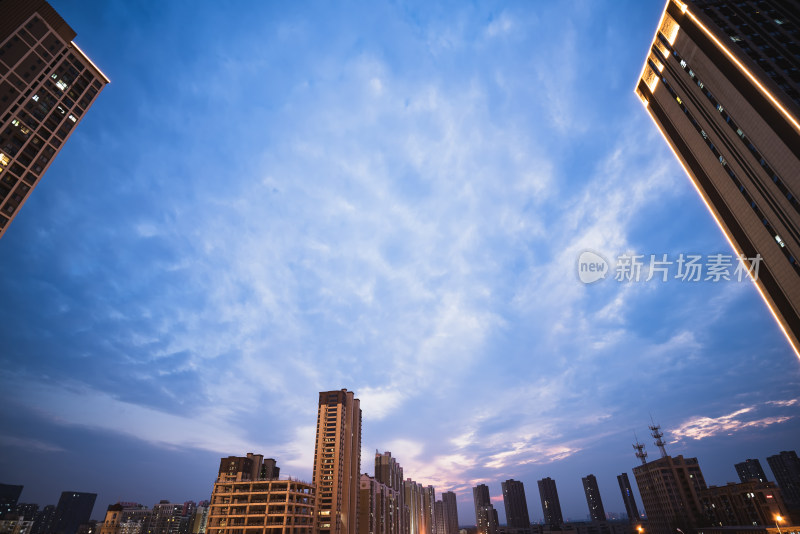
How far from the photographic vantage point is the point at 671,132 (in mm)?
55719

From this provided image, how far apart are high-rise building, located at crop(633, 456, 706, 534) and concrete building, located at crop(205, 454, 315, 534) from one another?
399 ft

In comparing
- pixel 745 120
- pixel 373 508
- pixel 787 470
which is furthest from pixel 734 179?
pixel 787 470

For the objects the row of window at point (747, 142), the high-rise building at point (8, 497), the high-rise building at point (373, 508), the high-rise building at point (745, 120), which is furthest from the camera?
the high-rise building at point (8, 497)

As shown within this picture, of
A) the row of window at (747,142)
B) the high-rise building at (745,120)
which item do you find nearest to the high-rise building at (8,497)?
the high-rise building at (745,120)

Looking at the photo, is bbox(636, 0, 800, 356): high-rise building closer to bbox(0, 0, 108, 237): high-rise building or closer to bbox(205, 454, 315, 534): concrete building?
bbox(0, 0, 108, 237): high-rise building

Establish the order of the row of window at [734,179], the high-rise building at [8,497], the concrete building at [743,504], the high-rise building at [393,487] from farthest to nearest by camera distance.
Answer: the high-rise building at [393,487]
the high-rise building at [8,497]
the concrete building at [743,504]
the row of window at [734,179]

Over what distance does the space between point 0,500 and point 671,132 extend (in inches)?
11671

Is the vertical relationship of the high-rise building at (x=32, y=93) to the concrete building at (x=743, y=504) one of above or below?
above

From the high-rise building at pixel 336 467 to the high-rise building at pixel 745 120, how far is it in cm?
12966

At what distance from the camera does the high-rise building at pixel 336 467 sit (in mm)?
125250

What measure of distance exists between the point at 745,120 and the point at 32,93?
9936cm

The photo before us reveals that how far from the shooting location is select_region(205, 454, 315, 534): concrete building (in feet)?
319

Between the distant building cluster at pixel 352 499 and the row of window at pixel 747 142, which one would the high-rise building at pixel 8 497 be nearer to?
the distant building cluster at pixel 352 499

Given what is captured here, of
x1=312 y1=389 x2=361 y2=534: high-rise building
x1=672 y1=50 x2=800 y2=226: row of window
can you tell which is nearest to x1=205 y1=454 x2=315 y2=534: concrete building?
x1=312 y1=389 x2=361 y2=534: high-rise building
